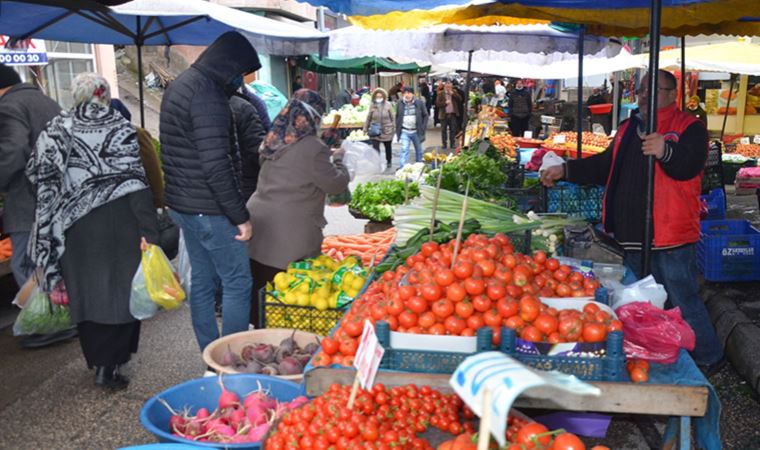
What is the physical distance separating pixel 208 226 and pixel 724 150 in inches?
511

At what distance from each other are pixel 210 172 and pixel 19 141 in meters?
1.91

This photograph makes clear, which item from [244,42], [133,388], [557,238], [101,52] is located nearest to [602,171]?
[557,238]

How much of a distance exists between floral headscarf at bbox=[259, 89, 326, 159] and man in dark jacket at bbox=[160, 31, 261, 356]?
269 mm

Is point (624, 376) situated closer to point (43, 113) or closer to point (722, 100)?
point (43, 113)

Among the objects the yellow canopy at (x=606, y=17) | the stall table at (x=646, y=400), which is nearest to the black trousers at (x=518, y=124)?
the yellow canopy at (x=606, y=17)

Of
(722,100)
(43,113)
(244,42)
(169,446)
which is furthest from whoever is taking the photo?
(722,100)

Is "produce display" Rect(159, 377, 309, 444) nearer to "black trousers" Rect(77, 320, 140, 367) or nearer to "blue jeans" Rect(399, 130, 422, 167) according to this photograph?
"black trousers" Rect(77, 320, 140, 367)

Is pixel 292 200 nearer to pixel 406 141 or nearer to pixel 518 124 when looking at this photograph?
pixel 406 141

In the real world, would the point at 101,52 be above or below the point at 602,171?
above

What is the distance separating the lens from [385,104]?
16312mm

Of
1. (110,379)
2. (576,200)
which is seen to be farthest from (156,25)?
(576,200)

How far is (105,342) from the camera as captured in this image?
4.75 meters

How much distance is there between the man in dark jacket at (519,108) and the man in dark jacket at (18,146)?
15891mm

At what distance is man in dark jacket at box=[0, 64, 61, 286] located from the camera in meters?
5.14
